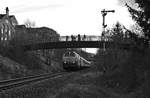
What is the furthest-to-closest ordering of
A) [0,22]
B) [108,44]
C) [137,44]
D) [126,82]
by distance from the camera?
[0,22] < [108,44] < [126,82] < [137,44]

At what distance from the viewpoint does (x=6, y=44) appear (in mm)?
58594

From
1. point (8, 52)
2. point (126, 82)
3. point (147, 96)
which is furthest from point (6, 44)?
point (147, 96)

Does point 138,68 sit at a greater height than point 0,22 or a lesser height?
lesser

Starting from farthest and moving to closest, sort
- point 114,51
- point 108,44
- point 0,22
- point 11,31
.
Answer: point 11,31, point 0,22, point 108,44, point 114,51

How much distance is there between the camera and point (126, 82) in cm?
2094

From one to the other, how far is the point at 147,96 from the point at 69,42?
4496cm

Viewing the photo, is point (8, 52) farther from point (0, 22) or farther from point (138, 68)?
point (138, 68)

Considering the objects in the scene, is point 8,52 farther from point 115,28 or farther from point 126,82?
point 126,82

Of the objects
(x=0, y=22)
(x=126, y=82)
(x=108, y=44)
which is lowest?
(x=126, y=82)

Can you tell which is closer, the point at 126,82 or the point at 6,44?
the point at 126,82

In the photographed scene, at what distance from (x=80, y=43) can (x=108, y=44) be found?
23.8m

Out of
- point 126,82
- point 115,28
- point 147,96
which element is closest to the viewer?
point 147,96

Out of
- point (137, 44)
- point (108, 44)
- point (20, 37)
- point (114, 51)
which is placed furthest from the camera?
point (20, 37)

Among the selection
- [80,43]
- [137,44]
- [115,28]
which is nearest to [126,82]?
[137,44]
